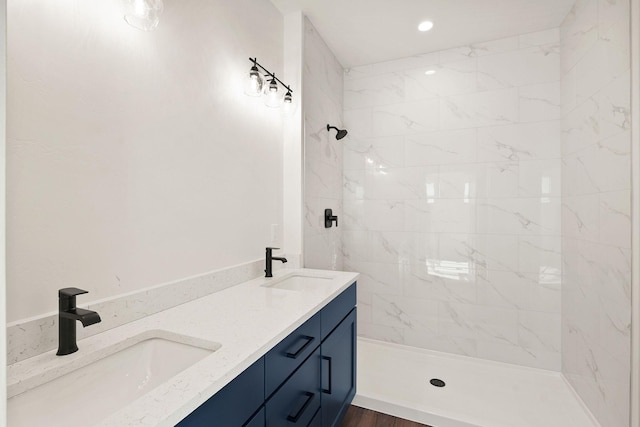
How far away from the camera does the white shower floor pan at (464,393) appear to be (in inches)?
75.2

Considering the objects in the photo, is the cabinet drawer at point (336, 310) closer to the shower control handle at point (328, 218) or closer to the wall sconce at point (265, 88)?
the shower control handle at point (328, 218)

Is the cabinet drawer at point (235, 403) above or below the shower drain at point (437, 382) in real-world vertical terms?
above

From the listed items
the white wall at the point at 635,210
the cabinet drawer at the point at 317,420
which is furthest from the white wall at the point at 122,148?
the white wall at the point at 635,210

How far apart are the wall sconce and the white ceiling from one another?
2.00ft

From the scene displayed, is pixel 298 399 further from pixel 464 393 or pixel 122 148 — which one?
pixel 464 393

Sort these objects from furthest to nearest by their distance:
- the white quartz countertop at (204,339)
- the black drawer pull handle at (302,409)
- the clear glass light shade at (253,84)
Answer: the clear glass light shade at (253,84), the black drawer pull handle at (302,409), the white quartz countertop at (204,339)

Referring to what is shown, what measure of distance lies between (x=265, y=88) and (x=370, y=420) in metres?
2.13

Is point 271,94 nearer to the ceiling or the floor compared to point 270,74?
nearer to the floor

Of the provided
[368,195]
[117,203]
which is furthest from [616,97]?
[117,203]

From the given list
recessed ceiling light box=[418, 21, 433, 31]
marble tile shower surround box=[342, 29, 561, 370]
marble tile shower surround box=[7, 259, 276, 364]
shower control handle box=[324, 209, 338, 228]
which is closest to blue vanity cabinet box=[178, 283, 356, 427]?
marble tile shower surround box=[7, 259, 276, 364]

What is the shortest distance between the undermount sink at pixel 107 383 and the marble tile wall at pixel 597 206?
79.0 inches

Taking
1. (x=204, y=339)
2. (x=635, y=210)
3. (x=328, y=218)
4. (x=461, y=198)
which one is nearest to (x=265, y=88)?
(x=328, y=218)

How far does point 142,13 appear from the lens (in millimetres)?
995

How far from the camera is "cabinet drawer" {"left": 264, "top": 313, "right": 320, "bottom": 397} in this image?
3.24 ft
